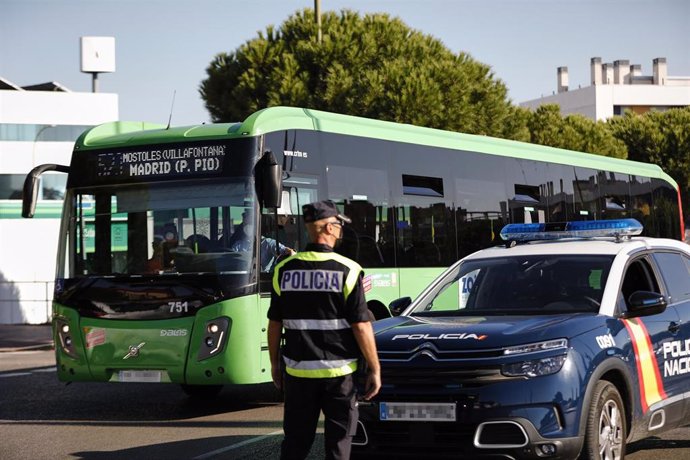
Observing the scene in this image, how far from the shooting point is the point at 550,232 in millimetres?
9195

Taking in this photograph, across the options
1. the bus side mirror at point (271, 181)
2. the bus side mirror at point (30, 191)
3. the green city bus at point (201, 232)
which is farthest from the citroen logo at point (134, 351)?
the bus side mirror at point (271, 181)

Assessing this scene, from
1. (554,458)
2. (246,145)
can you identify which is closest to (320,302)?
(554,458)

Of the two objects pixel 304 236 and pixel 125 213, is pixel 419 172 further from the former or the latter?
pixel 125 213

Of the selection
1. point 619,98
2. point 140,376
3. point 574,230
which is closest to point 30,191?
point 140,376

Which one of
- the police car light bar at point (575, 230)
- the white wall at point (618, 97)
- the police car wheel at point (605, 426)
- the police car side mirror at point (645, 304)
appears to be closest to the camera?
the police car wheel at point (605, 426)

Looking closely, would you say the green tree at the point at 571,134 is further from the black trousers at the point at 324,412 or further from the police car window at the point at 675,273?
the black trousers at the point at 324,412

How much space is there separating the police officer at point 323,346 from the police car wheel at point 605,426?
1.51 metres

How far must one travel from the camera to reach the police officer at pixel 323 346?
616 cm

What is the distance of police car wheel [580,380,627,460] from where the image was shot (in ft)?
22.7

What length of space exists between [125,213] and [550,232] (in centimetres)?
509

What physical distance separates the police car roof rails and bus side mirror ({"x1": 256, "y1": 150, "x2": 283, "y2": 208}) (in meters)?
2.86

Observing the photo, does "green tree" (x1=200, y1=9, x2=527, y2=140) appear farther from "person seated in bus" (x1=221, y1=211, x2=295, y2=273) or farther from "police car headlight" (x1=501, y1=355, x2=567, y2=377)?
"police car headlight" (x1=501, y1=355, x2=567, y2=377)

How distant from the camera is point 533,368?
686 centimetres

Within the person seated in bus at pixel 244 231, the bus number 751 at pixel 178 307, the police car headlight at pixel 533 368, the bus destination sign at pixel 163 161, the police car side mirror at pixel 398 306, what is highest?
the bus destination sign at pixel 163 161
